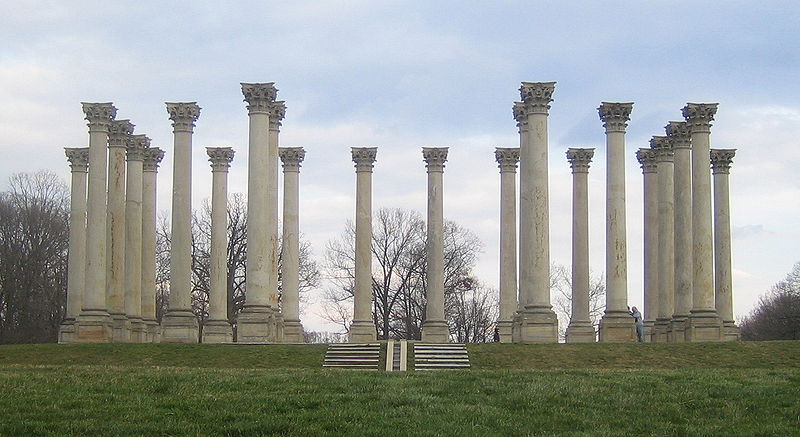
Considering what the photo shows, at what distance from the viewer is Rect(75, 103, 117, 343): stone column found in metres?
74.2

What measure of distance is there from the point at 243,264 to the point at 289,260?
32.6 meters

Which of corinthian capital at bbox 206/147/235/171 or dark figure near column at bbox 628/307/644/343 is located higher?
corinthian capital at bbox 206/147/235/171

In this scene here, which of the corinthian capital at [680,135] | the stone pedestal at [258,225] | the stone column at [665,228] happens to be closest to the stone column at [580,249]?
the stone column at [665,228]

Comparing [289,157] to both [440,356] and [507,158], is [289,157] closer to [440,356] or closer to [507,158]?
[507,158]

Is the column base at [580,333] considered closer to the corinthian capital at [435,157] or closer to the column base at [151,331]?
the corinthian capital at [435,157]

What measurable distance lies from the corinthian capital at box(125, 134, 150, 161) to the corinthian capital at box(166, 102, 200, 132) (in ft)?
23.6

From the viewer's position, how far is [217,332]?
75.8m

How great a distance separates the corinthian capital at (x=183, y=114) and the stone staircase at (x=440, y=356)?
70.5 feet

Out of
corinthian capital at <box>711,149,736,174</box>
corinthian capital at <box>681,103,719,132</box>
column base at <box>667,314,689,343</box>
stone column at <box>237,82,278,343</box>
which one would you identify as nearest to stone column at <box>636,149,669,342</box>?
corinthian capital at <box>711,149,736,174</box>

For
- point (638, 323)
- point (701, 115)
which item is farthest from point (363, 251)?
point (701, 115)

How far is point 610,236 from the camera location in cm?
7369

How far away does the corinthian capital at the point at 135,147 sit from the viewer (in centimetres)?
8188

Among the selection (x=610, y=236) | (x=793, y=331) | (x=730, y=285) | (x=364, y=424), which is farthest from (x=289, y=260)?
(x=793, y=331)

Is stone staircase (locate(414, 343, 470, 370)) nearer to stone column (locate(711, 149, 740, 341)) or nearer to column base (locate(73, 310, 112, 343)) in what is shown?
stone column (locate(711, 149, 740, 341))
